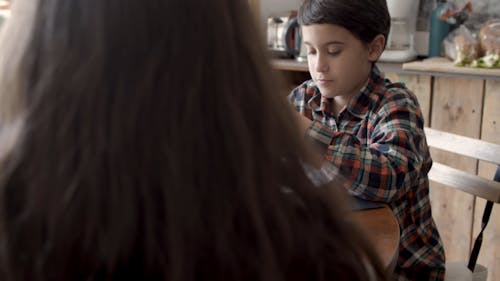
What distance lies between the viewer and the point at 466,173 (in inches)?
52.7

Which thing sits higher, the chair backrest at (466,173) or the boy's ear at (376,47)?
the boy's ear at (376,47)

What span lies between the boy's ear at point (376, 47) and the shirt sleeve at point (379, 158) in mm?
230

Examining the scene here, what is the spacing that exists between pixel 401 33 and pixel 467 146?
1.06 metres

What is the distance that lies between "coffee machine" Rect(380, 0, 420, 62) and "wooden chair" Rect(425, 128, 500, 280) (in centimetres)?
88

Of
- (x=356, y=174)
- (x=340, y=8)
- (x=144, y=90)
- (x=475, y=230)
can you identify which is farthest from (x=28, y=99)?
(x=475, y=230)

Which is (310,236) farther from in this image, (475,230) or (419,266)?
(475,230)

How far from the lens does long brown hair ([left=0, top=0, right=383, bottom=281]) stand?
36cm

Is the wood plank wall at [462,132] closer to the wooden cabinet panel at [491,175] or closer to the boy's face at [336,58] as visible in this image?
the wooden cabinet panel at [491,175]

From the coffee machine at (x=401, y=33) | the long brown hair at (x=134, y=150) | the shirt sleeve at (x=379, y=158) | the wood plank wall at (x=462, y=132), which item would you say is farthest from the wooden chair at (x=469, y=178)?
the long brown hair at (x=134, y=150)

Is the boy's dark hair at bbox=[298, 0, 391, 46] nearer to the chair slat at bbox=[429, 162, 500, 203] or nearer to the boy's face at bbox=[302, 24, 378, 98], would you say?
the boy's face at bbox=[302, 24, 378, 98]

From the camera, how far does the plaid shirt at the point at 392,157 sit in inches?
37.5

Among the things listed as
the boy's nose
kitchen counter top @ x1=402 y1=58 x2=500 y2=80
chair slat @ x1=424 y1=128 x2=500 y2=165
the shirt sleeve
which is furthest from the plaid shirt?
kitchen counter top @ x1=402 y1=58 x2=500 y2=80

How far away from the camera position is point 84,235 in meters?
0.36

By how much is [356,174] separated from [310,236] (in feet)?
1.84
